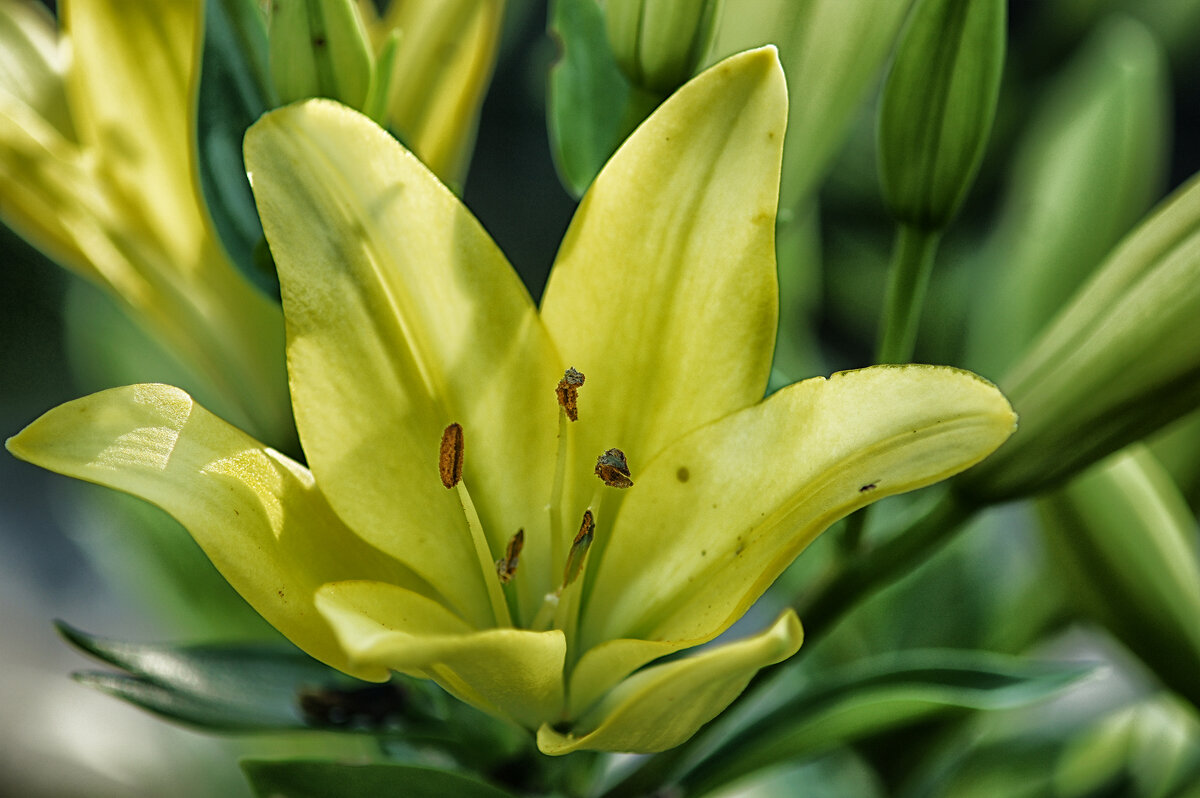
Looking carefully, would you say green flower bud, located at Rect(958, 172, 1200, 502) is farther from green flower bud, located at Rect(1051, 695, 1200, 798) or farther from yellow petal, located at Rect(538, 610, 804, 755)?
green flower bud, located at Rect(1051, 695, 1200, 798)

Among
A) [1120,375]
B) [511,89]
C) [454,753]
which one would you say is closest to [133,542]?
[454,753]

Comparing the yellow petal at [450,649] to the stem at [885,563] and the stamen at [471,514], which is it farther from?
the stem at [885,563]

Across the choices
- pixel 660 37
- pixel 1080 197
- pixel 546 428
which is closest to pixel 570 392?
pixel 546 428

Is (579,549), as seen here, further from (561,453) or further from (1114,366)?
(1114,366)

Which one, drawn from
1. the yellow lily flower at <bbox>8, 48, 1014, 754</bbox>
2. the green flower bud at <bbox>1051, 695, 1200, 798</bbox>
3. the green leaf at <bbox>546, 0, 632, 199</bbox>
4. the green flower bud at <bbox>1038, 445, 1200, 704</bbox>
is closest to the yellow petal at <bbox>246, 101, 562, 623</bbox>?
the yellow lily flower at <bbox>8, 48, 1014, 754</bbox>

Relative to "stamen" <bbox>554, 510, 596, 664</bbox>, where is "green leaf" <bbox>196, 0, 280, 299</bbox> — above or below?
above

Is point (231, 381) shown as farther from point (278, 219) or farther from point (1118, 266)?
point (1118, 266)

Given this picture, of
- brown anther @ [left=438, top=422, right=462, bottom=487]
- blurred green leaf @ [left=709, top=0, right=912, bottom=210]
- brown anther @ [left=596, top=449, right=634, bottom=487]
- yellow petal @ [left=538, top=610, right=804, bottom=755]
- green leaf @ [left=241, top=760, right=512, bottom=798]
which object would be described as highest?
blurred green leaf @ [left=709, top=0, right=912, bottom=210]
